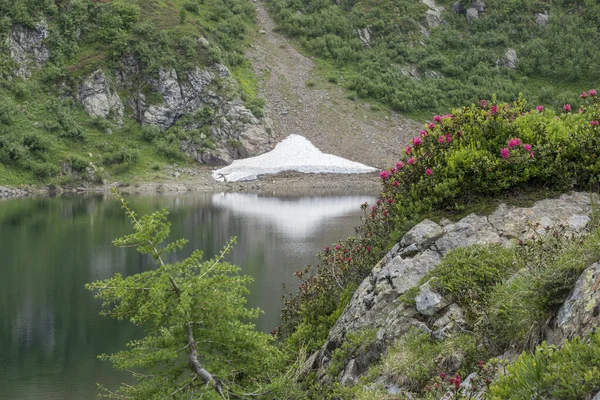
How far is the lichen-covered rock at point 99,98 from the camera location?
77875 mm

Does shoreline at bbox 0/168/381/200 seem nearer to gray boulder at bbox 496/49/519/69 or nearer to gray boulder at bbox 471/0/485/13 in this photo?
gray boulder at bbox 496/49/519/69

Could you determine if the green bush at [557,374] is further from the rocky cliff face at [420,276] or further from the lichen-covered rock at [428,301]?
the lichen-covered rock at [428,301]

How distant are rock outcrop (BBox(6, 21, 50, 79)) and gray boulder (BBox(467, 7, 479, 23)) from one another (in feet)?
231

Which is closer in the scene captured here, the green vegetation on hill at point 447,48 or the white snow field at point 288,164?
the white snow field at point 288,164

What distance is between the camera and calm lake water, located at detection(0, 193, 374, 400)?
56.6 ft

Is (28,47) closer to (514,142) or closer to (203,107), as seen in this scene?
(203,107)

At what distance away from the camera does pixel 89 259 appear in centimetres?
2980

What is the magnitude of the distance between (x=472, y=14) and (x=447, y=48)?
34.4 ft

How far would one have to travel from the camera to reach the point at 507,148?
870 centimetres

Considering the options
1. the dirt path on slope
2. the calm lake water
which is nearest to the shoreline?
the calm lake water

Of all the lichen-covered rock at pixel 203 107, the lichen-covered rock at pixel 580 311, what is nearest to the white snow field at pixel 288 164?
the lichen-covered rock at pixel 203 107

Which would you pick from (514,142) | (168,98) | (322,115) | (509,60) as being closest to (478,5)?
(509,60)

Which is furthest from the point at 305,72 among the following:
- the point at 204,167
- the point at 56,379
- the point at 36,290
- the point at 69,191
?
the point at 56,379

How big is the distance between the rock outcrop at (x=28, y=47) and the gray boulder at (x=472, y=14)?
70.4 m
